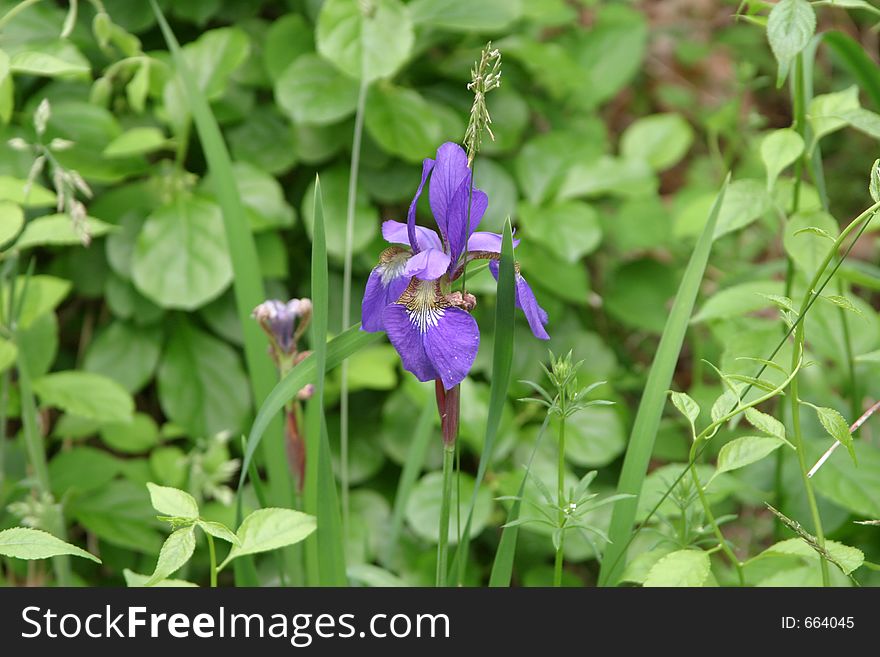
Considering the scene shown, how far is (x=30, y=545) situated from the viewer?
2.78 ft

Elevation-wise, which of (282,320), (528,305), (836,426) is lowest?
(836,426)

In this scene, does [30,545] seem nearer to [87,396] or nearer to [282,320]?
[282,320]

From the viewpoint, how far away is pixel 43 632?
2.95ft

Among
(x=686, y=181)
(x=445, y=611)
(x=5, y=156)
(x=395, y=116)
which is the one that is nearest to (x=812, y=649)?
(x=445, y=611)

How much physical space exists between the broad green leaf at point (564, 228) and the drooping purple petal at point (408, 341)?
90 centimetres

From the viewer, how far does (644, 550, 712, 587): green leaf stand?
0.87 m

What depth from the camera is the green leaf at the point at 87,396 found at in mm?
1350

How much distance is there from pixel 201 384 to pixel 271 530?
780 mm

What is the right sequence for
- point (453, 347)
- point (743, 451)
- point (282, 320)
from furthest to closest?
point (282, 320) → point (743, 451) → point (453, 347)

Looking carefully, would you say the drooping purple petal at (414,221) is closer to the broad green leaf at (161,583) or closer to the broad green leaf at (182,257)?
the broad green leaf at (161,583)

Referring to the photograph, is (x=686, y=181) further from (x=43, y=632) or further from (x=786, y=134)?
(x=43, y=632)

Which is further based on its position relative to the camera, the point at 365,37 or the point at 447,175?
the point at 365,37

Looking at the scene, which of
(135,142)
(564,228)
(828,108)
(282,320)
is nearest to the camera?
(282,320)

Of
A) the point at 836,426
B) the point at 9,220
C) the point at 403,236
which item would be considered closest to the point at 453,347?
the point at 403,236
